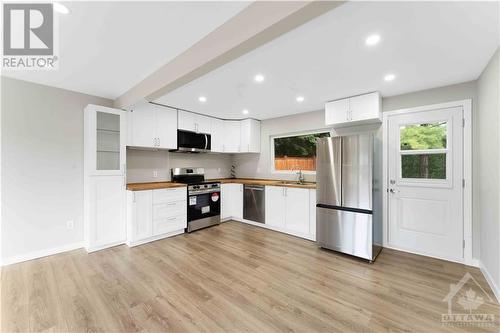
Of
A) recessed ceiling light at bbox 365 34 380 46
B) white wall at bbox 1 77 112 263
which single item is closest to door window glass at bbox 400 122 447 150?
recessed ceiling light at bbox 365 34 380 46

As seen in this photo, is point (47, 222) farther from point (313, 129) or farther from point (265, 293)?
point (313, 129)

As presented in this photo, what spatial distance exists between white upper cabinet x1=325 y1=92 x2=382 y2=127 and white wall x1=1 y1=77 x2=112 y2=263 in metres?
4.02

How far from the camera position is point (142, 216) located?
3.30m

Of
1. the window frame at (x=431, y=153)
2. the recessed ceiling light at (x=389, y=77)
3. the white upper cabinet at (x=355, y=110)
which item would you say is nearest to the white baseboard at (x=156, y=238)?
the white upper cabinet at (x=355, y=110)

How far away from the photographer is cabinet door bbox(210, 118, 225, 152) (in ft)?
15.4

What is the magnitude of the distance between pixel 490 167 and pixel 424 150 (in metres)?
0.82

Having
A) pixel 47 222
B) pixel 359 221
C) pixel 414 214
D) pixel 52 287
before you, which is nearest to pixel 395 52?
pixel 359 221

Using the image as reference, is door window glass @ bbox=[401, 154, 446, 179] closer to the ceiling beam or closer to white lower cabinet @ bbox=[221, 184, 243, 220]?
the ceiling beam

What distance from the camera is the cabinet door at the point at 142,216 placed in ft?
10.6

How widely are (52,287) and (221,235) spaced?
2.22 m

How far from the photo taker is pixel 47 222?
2900 millimetres

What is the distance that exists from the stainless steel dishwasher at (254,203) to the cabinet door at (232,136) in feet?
3.43

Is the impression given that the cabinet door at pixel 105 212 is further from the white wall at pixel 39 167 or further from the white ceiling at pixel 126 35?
the white ceiling at pixel 126 35

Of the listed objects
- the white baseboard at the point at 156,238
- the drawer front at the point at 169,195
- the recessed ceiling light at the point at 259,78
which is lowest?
the white baseboard at the point at 156,238
